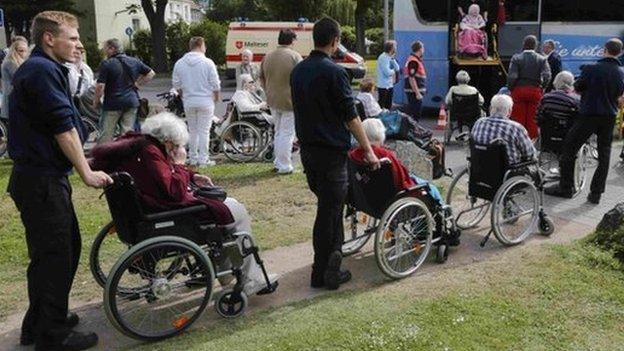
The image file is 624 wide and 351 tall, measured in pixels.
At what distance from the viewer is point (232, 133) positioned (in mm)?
9250

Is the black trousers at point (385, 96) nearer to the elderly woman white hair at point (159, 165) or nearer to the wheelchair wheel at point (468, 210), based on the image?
the wheelchair wheel at point (468, 210)

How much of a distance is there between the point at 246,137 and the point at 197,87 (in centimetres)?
131

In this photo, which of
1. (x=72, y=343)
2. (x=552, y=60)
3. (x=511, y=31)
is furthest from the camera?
(x=511, y=31)

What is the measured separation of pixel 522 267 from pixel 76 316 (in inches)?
129

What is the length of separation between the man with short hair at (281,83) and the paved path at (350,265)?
2.49 m

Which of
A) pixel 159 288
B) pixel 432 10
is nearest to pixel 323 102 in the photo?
pixel 159 288

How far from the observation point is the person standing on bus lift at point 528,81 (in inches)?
369

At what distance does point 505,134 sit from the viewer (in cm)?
557

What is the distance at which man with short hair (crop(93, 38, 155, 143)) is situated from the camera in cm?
841

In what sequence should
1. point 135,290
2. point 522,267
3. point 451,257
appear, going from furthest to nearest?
point 451,257 → point 522,267 → point 135,290

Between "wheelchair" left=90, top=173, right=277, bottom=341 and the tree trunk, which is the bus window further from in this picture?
the tree trunk

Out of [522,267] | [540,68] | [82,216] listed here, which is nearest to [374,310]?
[522,267]

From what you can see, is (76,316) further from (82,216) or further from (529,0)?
(529,0)

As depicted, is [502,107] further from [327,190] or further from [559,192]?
[559,192]
